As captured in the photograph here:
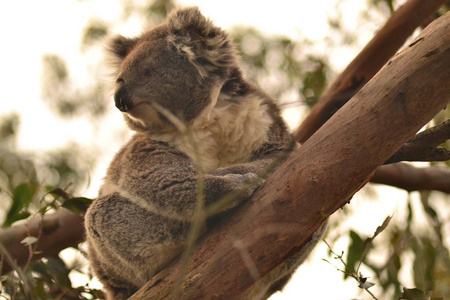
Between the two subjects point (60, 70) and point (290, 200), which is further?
point (60, 70)

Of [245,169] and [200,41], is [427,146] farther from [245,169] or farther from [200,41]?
[200,41]

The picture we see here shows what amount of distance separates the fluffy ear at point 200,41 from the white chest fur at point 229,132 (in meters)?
0.27

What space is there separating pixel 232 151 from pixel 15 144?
311 cm

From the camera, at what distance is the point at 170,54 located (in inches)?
122

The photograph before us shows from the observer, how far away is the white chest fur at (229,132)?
2.97m

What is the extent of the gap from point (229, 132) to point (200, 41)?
0.59 metres

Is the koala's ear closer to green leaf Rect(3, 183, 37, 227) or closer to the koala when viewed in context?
the koala

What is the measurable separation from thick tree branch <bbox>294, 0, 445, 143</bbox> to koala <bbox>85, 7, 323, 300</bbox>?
0.94 meters

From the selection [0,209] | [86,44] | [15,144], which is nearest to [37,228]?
[0,209]

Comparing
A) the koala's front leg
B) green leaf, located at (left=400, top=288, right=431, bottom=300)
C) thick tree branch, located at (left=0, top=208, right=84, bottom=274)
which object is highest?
thick tree branch, located at (left=0, top=208, right=84, bottom=274)

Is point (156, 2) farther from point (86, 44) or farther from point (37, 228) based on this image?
point (37, 228)

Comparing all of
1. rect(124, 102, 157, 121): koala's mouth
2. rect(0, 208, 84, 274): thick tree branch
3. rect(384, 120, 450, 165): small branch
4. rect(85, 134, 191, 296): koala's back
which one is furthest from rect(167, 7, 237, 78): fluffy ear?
rect(0, 208, 84, 274): thick tree branch

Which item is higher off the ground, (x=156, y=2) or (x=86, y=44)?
(x=156, y=2)

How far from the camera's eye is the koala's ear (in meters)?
3.49
